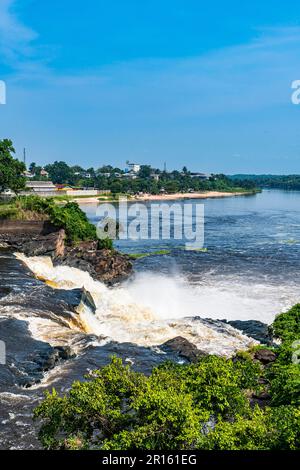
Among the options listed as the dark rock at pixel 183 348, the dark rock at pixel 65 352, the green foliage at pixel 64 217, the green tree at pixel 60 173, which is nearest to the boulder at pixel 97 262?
the green foliage at pixel 64 217

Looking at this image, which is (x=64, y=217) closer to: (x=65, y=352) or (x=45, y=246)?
(x=45, y=246)

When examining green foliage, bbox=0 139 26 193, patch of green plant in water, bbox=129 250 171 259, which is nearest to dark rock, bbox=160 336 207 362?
patch of green plant in water, bbox=129 250 171 259

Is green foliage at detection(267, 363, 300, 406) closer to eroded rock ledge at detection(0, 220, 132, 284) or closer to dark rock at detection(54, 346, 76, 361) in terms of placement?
dark rock at detection(54, 346, 76, 361)

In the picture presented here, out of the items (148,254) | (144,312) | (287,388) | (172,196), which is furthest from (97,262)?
(172,196)

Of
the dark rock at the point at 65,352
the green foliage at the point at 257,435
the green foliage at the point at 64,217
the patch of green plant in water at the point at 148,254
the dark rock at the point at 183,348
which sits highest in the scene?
the green foliage at the point at 64,217

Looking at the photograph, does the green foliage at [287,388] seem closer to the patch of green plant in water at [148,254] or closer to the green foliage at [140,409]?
the green foliage at [140,409]
